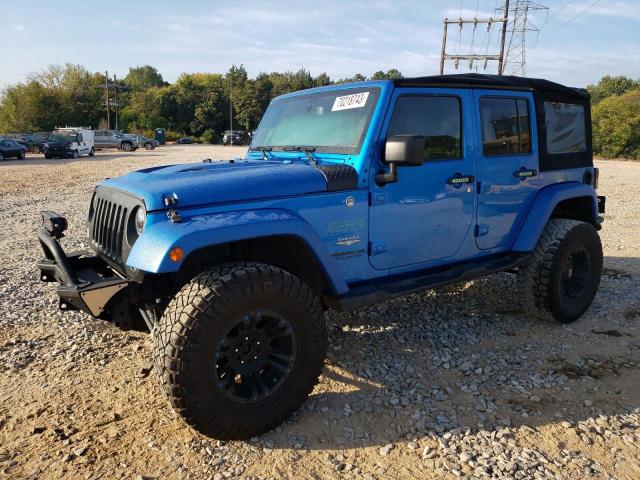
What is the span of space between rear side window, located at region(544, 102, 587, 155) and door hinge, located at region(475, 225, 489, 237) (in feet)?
3.56

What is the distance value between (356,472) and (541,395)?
153 centimetres

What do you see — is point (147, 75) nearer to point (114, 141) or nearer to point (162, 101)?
point (162, 101)

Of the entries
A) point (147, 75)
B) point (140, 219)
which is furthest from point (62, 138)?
point (147, 75)

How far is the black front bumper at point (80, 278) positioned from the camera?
2.78 m

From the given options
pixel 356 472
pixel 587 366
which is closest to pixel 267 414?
pixel 356 472

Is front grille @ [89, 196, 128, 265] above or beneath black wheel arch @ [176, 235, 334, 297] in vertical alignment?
above

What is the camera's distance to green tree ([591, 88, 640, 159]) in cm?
2986

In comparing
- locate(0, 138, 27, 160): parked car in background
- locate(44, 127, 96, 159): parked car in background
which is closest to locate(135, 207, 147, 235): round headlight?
locate(0, 138, 27, 160): parked car in background

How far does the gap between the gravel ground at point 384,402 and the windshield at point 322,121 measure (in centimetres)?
166

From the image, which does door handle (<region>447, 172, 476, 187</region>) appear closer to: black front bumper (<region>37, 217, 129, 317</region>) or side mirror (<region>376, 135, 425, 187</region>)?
side mirror (<region>376, 135, 425, 187</region>)

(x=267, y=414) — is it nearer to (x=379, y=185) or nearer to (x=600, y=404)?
(x=379, y=185)

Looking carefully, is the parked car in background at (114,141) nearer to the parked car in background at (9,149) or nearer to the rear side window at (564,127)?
the parked car in background at (9,149)

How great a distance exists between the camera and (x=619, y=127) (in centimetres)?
3002

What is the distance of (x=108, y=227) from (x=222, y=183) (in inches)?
35.1
